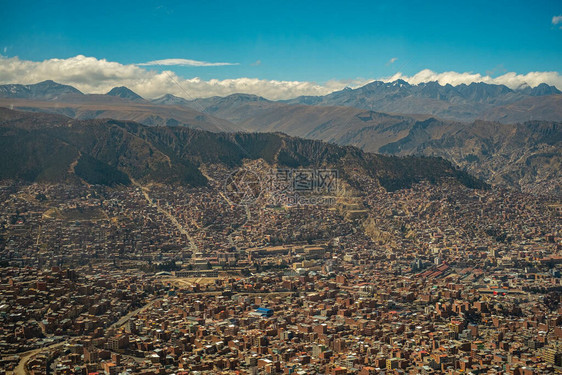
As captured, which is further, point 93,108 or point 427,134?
point 93,108

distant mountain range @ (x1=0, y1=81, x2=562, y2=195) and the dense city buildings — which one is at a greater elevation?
distant mountain range @ (x1=0, y1=81, x2=562, y2=195)

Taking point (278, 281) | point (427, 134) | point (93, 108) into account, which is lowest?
point (278, 281)

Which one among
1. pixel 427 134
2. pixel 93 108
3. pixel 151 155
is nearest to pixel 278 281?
pixel 151 155

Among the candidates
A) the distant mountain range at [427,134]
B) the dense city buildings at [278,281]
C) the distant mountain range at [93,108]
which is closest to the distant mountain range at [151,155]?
the dense city buildings at [278,281]

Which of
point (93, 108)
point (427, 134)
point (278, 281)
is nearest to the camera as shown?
point (278, 281)

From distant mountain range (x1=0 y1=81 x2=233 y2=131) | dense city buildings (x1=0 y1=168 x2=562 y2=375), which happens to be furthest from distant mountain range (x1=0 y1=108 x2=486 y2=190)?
distant mountain range (x1=0 y1=81 x2=233 y2=131)

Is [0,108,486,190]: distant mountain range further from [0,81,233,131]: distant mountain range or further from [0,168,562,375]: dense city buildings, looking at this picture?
[0,81,233,131]: distant mountain range

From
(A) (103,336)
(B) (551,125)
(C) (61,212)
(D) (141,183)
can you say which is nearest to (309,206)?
(D) (141,183)

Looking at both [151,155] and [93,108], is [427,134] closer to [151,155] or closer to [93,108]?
[93,108]

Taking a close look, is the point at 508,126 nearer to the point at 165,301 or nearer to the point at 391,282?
the point at 391,282
